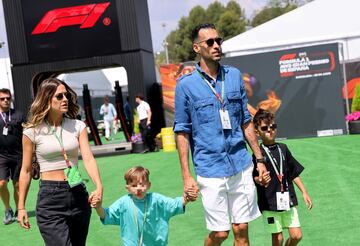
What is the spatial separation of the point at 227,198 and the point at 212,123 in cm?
58

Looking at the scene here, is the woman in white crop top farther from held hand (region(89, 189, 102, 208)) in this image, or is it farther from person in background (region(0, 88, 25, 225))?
person in background (region(0, 88, 25, 225))

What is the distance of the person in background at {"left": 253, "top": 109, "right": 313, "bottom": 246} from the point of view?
14.9 feet

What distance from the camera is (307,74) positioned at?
16.5m

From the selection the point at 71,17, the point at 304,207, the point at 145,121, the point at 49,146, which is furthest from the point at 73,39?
the point at 49,146

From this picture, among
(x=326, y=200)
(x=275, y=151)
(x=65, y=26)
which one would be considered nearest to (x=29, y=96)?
(x=65, y=26)

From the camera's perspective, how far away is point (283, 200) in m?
4.53

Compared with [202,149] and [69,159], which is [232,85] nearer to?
[202,149]

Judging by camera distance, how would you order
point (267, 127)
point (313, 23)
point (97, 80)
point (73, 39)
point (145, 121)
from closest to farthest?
point (267, 127)
point (145, 121)
point (73, 39)
point (313, 23)
point (97, 80)

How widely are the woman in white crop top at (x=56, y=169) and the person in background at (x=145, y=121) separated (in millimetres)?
12049

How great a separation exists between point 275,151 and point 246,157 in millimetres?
571

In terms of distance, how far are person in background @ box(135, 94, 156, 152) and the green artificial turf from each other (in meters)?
3.13

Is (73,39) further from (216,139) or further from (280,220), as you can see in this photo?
(216,139)

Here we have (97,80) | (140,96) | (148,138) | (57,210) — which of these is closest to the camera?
(57,210)

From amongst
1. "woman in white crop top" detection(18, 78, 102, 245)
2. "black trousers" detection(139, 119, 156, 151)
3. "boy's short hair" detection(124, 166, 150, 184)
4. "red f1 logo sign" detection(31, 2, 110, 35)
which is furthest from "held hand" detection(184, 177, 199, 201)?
"red f1 logo sign" detection(31, 2, 110, 35)
